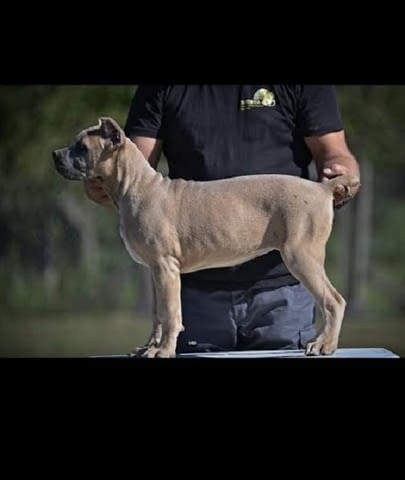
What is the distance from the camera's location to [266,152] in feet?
8.44

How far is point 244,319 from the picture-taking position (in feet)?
8.48

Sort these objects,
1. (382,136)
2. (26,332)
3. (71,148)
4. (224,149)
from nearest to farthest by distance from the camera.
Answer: (71,148)
(224,149)
(26,332)
(382,136)

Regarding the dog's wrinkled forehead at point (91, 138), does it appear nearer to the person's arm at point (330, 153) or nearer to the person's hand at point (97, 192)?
the person's hand at point (97, 192)

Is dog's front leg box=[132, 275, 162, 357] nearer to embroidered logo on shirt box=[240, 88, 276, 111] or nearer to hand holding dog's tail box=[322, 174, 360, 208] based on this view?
hand holding dog's tail box=[322, 174, 360, 208]

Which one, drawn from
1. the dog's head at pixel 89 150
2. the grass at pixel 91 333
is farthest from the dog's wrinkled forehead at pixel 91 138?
the grass at pixel 91 333

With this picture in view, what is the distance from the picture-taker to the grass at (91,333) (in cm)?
634

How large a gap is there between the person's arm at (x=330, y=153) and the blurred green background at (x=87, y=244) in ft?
12.8

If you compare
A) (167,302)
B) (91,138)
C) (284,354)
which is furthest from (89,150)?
(284,354)
